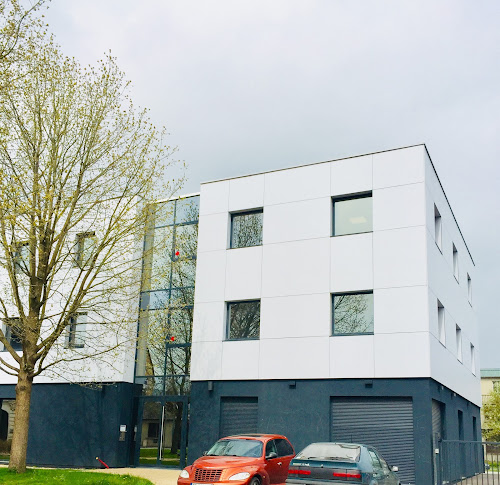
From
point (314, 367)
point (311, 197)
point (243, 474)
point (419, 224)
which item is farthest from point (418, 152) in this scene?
point (243, 474)

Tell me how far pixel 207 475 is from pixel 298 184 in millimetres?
11289

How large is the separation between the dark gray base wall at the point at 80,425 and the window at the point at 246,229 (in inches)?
260

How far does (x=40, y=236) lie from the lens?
18.3 metres

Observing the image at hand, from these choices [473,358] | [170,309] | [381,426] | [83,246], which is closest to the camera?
[381,426]

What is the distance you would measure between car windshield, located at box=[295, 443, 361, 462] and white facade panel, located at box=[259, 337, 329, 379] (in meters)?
6.54

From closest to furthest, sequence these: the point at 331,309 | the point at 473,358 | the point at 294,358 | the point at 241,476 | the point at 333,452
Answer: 1. the point at 333,452
2. the point at 241,476
3. the point at 331,309
4. the point at 294,358
5. the point at 473,358

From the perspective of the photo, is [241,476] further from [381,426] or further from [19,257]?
[19,257]

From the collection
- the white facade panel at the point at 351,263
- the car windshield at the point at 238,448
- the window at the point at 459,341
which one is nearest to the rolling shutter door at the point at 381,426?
the white facade panel at the point at 351,263

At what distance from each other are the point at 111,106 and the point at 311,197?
282 inches

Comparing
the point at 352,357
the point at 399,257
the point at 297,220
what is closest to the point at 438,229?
the point at 399,257

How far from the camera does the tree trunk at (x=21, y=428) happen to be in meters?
17.6

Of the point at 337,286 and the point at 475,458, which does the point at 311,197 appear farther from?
the point at 475,458

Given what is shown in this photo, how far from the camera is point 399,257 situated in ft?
65.2

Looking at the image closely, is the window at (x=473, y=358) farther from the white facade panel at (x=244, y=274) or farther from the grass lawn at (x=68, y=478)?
the grass lawn at (x=68, y=478)
